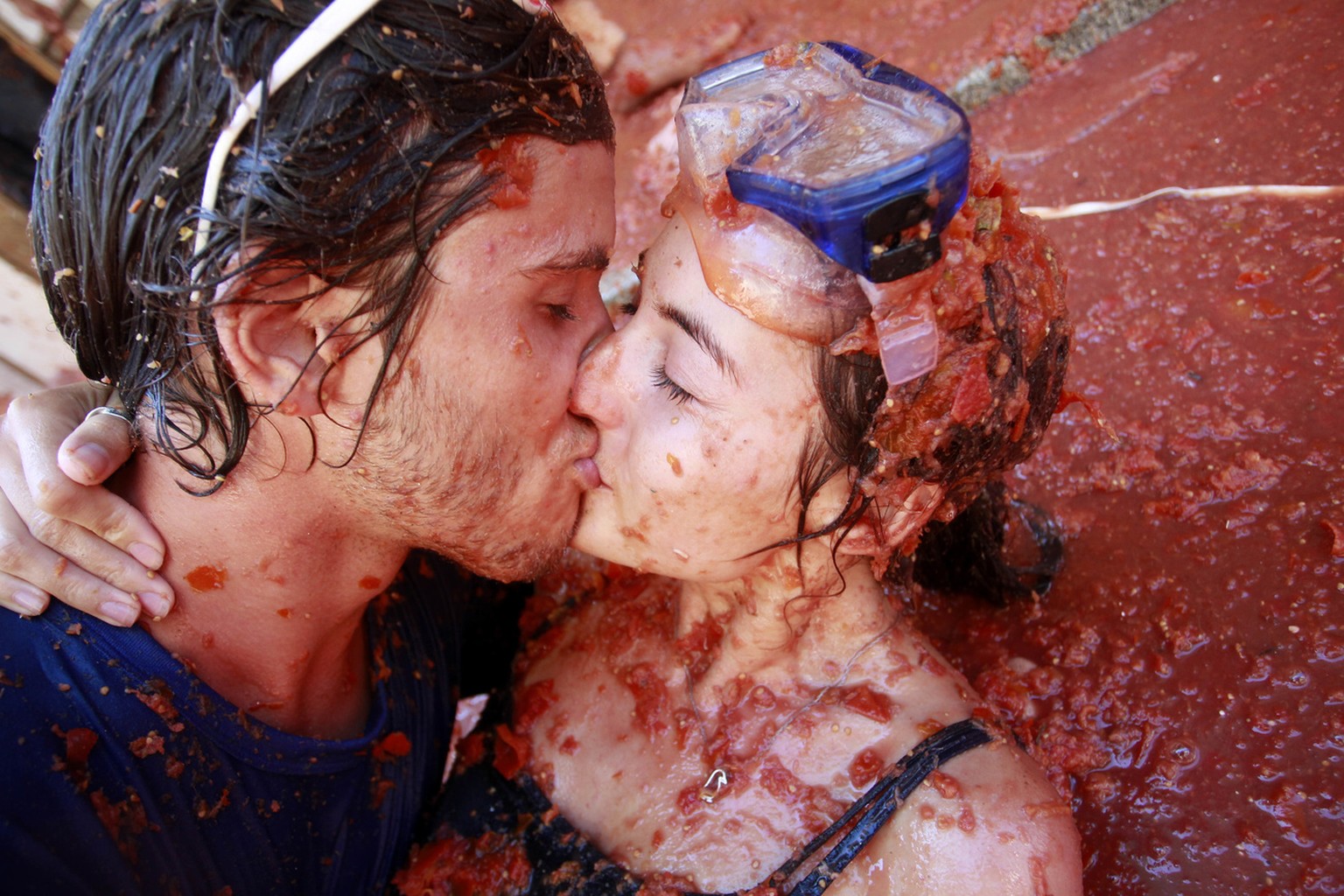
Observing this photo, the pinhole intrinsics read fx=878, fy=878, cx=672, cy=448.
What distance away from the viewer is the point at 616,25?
6.63m

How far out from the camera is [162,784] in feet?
6.19

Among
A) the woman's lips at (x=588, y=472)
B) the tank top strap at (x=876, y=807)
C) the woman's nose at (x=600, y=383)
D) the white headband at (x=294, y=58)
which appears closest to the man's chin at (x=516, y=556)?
the woman's lips at (x=588, y=472)

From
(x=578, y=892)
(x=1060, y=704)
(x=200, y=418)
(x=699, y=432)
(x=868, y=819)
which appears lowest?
(x=1060, y=704)

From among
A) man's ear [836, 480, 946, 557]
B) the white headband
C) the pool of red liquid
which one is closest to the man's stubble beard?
the white headband

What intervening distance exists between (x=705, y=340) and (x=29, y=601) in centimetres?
150

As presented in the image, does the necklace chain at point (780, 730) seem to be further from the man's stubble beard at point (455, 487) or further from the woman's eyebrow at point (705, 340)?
the woman's eyebrow at point (705, 340)

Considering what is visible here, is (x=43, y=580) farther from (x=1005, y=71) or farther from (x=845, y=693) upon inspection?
(x=1005, y=71)

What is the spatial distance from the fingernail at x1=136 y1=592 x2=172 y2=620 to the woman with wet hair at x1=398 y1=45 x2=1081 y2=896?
940mm

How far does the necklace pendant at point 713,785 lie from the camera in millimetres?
2207

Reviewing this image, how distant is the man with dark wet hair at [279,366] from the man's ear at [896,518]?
2.23ft

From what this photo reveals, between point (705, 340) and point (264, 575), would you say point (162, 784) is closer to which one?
point (264, 575)

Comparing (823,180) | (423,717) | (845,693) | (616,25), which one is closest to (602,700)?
(423,717)

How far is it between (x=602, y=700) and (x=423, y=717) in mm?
522

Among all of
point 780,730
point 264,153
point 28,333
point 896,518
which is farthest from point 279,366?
point 28,333
